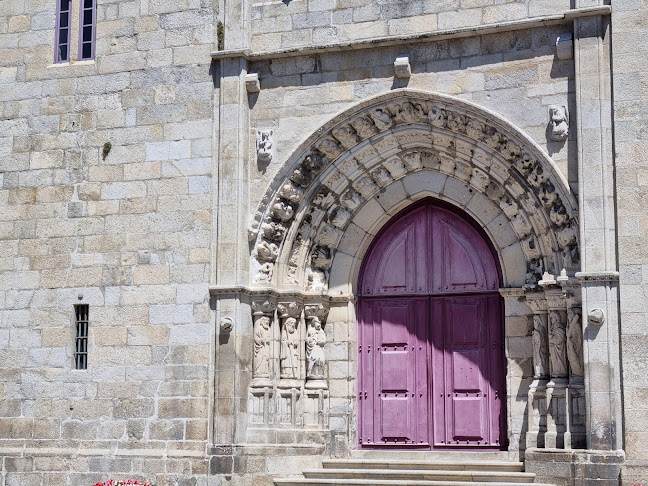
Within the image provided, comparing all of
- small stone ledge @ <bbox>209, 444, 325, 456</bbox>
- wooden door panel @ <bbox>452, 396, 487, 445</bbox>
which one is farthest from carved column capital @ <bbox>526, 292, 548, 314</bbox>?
small stone ledge @ <bbox>209, 444, 325, 456</bbox>

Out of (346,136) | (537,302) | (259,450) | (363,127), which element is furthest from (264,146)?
(537,302)

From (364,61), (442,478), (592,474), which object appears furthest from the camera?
(364,61)

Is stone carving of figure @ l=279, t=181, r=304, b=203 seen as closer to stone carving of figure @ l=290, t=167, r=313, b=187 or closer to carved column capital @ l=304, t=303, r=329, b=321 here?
stone carving of figure @ l=290, t=167, r=313, b=187

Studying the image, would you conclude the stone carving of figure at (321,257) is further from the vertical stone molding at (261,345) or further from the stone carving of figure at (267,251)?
the vertical stone molding at (261,345)

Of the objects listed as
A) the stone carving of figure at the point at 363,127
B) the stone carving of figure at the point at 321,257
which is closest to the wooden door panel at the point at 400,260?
the stone carving of figure at the point at 321,257

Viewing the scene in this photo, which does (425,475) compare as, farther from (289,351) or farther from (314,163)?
(314,163)

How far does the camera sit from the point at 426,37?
38.5ft

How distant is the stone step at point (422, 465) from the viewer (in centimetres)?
1128

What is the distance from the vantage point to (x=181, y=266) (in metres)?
12.2

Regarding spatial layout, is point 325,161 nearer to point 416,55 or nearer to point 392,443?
point 416,55

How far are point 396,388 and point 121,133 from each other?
4.12m

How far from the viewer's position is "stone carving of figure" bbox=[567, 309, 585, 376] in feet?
35.6

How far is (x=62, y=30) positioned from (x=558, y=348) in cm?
677

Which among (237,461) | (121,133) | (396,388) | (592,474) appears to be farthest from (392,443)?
(121,133)
